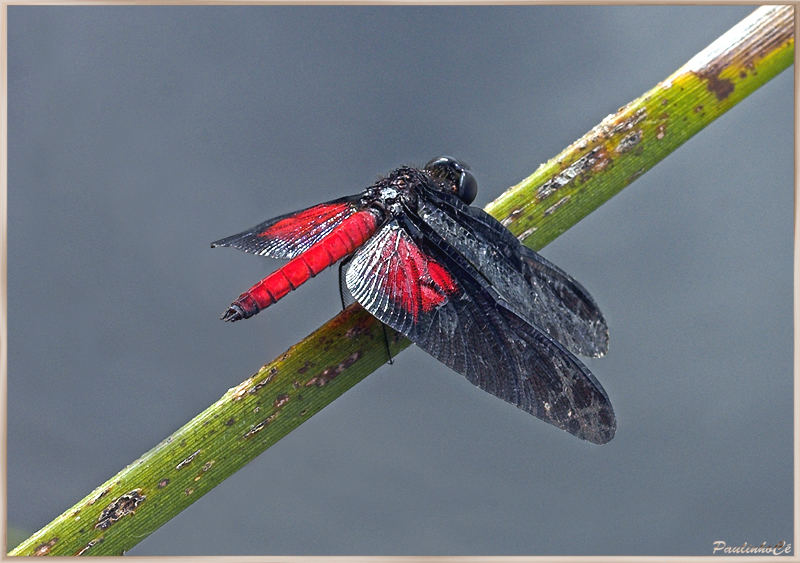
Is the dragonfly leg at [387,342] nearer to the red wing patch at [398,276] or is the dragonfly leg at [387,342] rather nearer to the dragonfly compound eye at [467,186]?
the red wing patch at [398,276]

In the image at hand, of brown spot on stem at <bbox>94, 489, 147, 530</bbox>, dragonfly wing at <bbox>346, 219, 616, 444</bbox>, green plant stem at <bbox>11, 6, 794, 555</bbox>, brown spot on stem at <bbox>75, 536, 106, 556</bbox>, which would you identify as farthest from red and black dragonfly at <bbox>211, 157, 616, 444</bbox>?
brown spot on stem at <bbox>75, 536, 106, 556</bbox>

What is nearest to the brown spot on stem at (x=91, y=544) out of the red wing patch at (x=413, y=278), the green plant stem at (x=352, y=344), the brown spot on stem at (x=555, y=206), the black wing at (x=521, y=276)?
the green plant stem at (x=352, y=344)

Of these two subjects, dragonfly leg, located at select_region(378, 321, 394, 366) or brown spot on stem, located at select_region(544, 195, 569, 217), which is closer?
dragonfly leg, located at select_region(378, 321, 394, 366)

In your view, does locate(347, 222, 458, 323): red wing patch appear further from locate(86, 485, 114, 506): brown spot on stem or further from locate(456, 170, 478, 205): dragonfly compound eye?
locate(86, 485, 114, 506): brown spot on stem

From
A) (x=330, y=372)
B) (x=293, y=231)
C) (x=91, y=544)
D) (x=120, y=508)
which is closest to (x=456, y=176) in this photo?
(x=293, y=231)

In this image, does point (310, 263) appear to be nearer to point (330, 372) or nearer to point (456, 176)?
point (330, 372)

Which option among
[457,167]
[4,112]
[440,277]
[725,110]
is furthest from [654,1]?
[4,112]
